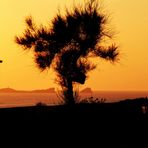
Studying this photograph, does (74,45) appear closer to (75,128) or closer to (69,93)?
(69,93)

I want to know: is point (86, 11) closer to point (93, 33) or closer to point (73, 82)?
point (93, 33)

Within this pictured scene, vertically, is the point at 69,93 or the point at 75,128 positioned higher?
the point at 69,93

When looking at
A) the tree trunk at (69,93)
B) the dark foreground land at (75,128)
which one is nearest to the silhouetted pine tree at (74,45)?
the tree trunk at (69,93)

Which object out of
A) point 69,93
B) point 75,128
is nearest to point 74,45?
point 69,93

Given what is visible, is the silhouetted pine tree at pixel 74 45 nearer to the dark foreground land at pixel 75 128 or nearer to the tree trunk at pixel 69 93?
the tree trunk at pixel 69 93

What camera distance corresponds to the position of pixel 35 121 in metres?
15.6

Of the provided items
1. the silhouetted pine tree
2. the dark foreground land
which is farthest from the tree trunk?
the dark foreground land

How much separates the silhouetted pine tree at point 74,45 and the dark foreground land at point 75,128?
1421 cm

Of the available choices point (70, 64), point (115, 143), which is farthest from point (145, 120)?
point (70, 64)

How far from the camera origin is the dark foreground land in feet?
46.3

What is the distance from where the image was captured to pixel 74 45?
3359 cm

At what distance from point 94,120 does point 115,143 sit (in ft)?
6.52

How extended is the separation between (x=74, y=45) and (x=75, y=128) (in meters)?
18.1

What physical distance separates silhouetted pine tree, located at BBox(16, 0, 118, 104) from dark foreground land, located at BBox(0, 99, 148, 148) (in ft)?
46.6
